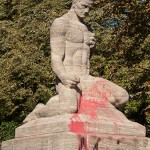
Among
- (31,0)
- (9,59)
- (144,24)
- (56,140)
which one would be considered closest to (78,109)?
(56,140)

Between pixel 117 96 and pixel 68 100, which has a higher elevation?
pixel 117 96

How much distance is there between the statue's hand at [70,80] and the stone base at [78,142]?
89 centimetres

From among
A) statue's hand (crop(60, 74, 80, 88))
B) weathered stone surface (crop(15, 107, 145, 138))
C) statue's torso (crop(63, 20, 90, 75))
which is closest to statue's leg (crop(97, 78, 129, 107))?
weathered stone surface (crop(15, 107, 145, 138))

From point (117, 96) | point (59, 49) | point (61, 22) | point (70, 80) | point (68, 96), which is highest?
point (61, 22)

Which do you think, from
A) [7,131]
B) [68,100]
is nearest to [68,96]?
[68,100]

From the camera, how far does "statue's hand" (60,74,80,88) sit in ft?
26.1

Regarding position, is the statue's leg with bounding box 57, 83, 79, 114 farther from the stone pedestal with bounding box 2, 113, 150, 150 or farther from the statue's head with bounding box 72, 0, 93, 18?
the statue's head with bounding box 72, 0, 93, 18

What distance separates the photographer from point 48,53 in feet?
72.8

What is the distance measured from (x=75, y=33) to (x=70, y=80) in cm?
106

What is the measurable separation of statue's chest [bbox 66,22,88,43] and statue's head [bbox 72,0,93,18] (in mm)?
199

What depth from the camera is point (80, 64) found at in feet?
28.2

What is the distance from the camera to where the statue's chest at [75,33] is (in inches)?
337

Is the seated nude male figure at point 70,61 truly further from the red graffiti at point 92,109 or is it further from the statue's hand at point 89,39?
the red graffiti at point 92,109

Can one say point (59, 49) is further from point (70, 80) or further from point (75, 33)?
point (70, 80)
